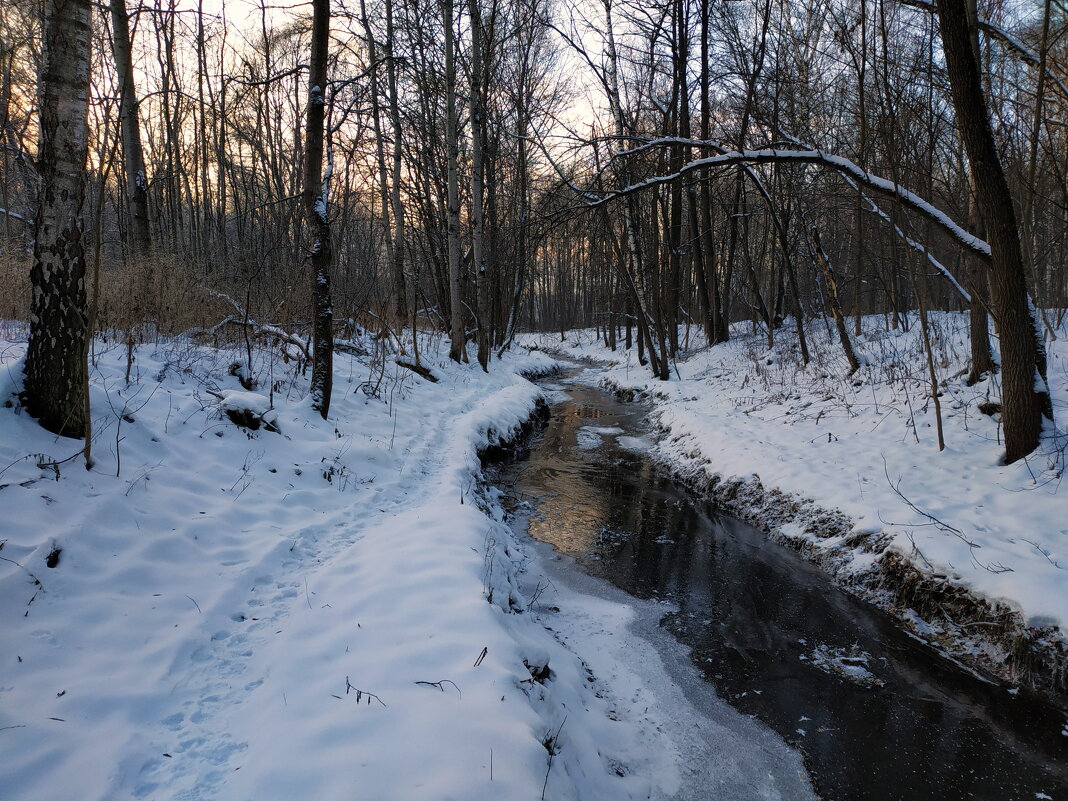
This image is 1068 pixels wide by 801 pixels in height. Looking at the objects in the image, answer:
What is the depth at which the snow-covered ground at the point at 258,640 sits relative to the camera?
206 cm

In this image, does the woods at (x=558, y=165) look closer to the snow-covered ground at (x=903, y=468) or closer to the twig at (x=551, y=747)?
the snow-covered ground at (x=903, y=468)

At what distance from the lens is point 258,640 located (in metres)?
3.00

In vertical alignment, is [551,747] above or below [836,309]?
below

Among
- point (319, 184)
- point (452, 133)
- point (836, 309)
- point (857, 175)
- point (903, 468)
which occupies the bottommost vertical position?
point (903, 468)

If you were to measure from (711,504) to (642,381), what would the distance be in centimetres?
869

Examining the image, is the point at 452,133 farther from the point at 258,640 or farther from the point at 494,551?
the point at 258,640

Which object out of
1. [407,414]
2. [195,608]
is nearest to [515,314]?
[407,414]

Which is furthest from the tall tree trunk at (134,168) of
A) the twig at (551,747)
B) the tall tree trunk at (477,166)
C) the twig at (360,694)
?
the twig at (551,747)

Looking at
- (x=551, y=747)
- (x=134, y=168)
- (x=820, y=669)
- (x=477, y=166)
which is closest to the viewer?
(x=551, y=747)

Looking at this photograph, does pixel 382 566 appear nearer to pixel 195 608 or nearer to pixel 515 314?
pixel 195 608

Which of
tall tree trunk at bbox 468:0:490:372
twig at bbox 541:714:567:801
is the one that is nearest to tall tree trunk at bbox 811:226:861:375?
tall tree trunk at bbox 468:0:490:372

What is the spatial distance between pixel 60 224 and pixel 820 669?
20.5 ft

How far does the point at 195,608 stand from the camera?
122 inches

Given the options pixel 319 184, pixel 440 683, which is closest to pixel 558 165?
pixel 319 184
